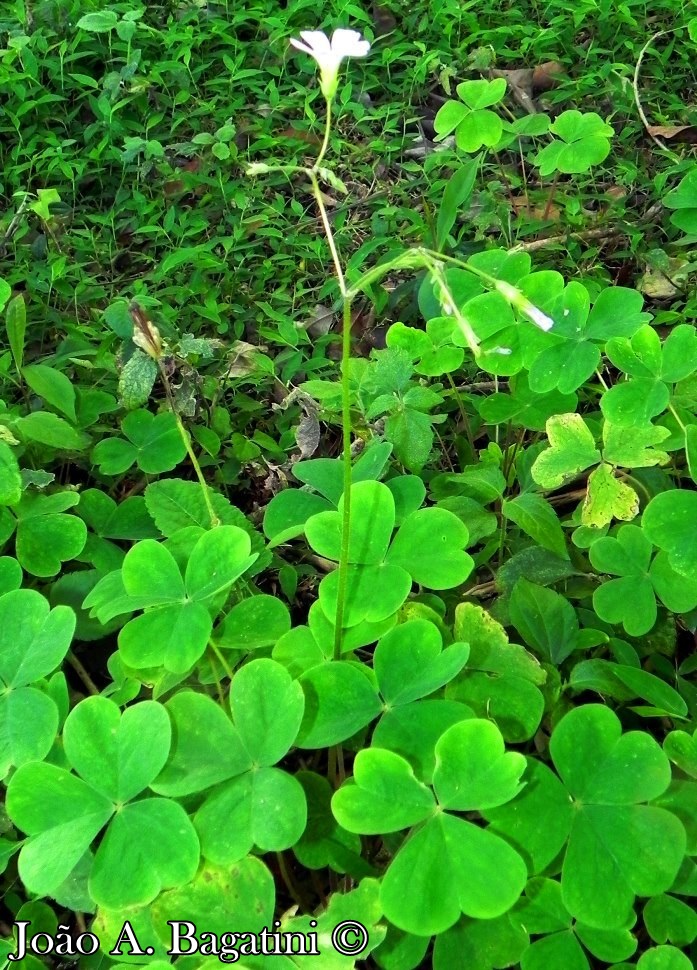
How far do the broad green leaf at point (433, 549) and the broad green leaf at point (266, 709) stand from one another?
0.28 metres

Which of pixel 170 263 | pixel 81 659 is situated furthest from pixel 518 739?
pixel 170 263

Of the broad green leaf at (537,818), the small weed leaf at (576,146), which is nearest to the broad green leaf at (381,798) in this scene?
the broad green leaf at (537,818)

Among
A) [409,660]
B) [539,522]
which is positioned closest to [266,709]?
[409,660]

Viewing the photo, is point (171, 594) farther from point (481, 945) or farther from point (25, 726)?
point (481, 945)

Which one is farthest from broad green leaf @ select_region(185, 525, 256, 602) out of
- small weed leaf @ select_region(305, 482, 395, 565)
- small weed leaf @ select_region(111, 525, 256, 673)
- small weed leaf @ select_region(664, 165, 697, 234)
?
small weed leaf @ select_region(664, 165, 697, 234)

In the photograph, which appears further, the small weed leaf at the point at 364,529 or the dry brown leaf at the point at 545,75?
the dry brown leaf at the point at 545,75

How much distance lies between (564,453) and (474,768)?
653mm

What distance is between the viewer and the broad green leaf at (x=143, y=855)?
0.96m

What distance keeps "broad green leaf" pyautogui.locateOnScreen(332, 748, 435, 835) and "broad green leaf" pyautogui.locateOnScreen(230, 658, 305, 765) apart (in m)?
0.10

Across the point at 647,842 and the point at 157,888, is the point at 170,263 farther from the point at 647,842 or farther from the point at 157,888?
the point at 647,842

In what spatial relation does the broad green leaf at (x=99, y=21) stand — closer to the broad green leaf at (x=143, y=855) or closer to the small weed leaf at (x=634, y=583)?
the small weed leaf at (x=634, y=583)

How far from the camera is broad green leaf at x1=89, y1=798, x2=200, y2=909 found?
3.16 feet

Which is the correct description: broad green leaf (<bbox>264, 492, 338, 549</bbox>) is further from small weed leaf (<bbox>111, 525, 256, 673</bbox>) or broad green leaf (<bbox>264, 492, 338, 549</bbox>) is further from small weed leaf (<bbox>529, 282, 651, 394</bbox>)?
small weed leaf (<bbox>529, 282, 651, 394</bbox>)

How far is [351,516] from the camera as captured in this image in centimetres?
126
